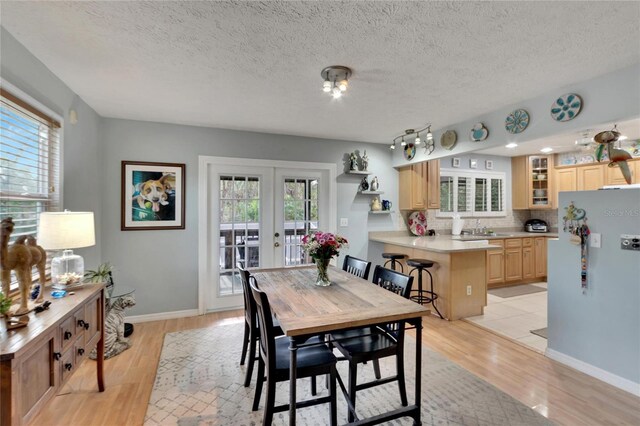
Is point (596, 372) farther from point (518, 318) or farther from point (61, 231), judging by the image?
point (61, 231)

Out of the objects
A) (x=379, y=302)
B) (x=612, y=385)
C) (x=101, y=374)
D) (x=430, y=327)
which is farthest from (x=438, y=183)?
(x=101, y=374)

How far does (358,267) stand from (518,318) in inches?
95.3

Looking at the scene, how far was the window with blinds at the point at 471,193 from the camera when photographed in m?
5.50

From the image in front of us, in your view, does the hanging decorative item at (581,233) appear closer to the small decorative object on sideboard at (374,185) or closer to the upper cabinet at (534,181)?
the small decorative object on sideboard at (374,185)

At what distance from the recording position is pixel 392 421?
1976mm

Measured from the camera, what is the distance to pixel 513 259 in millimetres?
5223

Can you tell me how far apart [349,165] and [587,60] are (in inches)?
111

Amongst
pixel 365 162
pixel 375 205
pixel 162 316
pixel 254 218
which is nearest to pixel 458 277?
pixel 375 205

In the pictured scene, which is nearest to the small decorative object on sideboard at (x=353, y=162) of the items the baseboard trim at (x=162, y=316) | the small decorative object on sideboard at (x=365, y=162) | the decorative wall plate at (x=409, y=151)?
the small decorative object on sideboard at (x=365, y=162)

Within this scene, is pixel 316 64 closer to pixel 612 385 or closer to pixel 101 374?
pixel 101 374

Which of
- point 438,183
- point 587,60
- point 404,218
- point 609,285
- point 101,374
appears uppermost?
point 587,60

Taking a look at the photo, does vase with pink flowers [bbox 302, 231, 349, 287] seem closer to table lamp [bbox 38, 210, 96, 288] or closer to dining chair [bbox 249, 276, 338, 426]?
dining chair [bbox 249, 276, 338, 426]

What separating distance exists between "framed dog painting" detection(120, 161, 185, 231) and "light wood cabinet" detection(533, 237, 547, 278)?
226 inches

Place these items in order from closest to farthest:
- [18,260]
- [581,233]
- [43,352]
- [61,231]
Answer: [43,352] → [18,260] → [61,231] → [581,233]
